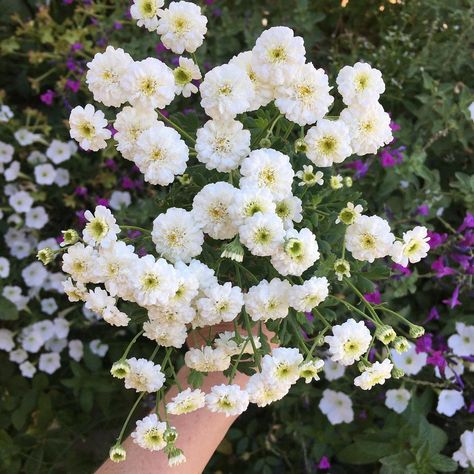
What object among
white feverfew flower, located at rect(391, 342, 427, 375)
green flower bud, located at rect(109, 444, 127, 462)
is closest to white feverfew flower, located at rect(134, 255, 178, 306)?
green flower bud, located at rect(109, 444, 127, 462)

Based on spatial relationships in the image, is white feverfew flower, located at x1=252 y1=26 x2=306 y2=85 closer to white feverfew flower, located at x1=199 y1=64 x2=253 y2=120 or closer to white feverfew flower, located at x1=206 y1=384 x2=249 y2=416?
white feverfew flower, located at x1=199 y1=64 x2=253 y2=120

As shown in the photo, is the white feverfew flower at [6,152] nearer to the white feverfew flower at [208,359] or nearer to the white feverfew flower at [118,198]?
the white feverfew flower at [118,198]

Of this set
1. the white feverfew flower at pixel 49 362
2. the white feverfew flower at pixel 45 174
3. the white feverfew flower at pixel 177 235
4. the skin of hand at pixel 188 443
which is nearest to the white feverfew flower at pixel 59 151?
the white feverfew flower at pixel 45 174

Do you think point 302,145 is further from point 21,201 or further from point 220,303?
point 21,201

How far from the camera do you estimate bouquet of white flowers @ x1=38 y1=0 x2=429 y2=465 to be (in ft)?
2.39

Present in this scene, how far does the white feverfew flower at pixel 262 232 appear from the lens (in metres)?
0.70

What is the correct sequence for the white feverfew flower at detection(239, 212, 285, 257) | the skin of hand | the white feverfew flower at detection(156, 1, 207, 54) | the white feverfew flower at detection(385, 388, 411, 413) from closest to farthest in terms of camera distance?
1. the white feverfew flower at detection(239, 212, 285, 257)
2. the white feverfew flower at detection(156, 1, 207, 54)
3. the skin of hand
4. the white feverfew flower at detection(385, 388, 411, 413)

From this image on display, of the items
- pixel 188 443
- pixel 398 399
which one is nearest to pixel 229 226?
pixel 188 443

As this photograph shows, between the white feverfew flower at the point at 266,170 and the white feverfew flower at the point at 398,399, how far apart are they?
712mm

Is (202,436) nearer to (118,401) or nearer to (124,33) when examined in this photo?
(118,401)

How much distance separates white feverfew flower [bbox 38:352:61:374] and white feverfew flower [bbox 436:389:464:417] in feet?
2.96

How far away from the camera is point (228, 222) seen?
29.8 inches

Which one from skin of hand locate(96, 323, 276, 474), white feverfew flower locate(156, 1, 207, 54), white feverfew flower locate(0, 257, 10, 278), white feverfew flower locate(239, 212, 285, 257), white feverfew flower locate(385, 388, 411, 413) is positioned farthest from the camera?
white feverfew flower locate(0, 257, 10, 278)

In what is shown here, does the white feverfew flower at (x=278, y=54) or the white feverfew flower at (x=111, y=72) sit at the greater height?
the white feverfew flower at (x=278, y=54)
